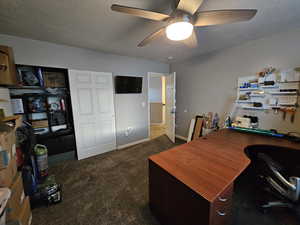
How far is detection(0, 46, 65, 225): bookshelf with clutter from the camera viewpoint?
1.07 metres

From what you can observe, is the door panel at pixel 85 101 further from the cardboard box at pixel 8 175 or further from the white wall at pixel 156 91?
the white wall at pixel 156 91

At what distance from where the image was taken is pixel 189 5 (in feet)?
3.39

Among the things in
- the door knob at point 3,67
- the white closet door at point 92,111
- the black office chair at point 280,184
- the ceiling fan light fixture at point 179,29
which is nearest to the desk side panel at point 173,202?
the black office chair at point 280,184

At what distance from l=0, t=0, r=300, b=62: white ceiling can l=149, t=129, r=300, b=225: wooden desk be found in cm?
165

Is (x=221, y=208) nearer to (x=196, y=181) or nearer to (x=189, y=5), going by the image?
(x=196, y=181)

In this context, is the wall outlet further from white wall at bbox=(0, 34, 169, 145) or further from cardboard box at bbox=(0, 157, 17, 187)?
cardboard box at bbox=(0, 157, 17, 187)

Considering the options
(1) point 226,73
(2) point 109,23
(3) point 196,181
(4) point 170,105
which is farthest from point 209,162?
(4) point 170,105

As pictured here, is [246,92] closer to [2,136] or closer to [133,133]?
[133,133]

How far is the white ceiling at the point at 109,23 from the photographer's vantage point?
1.30 meters

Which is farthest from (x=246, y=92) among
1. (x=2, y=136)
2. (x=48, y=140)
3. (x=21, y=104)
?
(x=21, y=104)

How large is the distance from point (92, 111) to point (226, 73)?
3121 mm

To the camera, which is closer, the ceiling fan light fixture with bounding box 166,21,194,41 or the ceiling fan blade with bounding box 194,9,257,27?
the ceiling fan blade with bounding box 194,9,257,27

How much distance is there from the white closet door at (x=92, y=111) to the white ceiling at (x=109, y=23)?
2.16 feet

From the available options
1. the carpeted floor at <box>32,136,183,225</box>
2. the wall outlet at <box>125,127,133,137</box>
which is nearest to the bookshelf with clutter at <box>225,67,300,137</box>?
the carpeted floor at <box>32,136,183,225</box>
